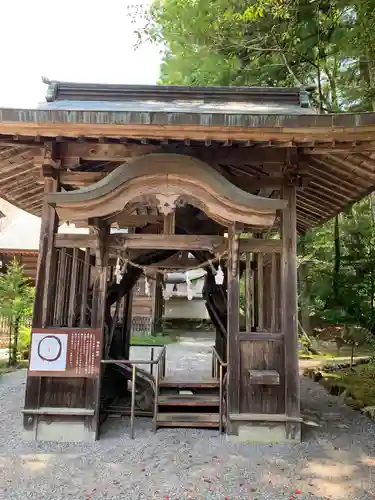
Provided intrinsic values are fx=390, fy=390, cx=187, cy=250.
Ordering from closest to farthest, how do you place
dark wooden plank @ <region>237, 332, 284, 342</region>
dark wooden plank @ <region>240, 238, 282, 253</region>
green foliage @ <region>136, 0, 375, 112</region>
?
1. dark wooden plank @ <region>237, 332, 284, 342</region>
2. dark wooden plank @ <region>240, 238, 282, 253</region>
3. green foliage @ <region>136, 0, 375, 112</region>

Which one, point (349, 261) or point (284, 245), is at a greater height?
point (349, 261)

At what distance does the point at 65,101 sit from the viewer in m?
6.63

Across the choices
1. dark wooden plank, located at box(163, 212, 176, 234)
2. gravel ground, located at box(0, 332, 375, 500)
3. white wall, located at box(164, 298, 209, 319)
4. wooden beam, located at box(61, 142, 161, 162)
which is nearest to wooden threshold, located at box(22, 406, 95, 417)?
gravel ground, located at box(0, 332, 375, 500)

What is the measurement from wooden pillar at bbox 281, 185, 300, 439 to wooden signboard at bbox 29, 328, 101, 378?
8.39ft

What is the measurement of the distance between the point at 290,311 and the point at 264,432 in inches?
65.0

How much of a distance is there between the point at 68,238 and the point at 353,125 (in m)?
3.95

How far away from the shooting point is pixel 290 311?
17.7ft

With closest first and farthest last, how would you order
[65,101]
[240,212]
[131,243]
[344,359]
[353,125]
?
[353,125] → [240,212] → [131,243] → [65,101] → [344,359]

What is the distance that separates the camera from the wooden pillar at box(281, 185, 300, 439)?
5246 millimetres

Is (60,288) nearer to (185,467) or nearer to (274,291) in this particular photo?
(185,467)

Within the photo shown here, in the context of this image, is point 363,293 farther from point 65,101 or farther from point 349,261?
point 65,101

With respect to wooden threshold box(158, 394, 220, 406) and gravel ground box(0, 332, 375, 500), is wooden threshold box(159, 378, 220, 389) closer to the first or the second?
wooden threshold box(158, 394, 220, 406)

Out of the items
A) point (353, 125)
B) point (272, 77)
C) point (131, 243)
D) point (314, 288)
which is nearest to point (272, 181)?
point (353, 125)

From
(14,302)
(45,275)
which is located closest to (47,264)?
(45,275)
